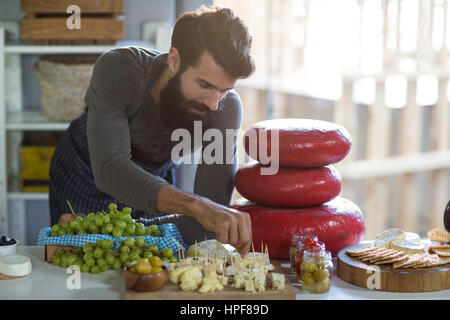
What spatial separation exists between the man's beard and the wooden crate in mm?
929

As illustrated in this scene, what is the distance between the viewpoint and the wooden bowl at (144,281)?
128 centimetres

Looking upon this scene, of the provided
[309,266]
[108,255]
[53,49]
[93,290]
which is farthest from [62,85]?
[309,266]

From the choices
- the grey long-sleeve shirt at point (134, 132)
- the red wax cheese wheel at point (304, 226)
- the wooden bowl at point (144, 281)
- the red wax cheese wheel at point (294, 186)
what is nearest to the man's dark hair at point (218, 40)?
the grey long-sleeve shirt at point (134, 132)

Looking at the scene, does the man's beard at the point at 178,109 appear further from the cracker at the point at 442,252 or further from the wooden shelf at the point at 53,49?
the wooden shelf at the point at 53,49

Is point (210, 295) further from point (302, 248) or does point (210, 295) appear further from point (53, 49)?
point (53, 49)

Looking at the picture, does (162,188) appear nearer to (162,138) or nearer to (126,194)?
(126,194)

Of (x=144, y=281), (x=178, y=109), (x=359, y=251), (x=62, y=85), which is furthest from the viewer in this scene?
(x=62, y=85)

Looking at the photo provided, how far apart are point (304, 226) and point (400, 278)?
31 centimetres

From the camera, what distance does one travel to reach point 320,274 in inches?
52.4

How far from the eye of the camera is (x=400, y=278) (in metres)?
1.36

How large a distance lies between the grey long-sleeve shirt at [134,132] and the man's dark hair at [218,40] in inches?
6.6

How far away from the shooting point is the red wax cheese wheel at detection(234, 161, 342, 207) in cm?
162

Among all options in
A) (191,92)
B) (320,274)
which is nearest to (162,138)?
(191,92)
